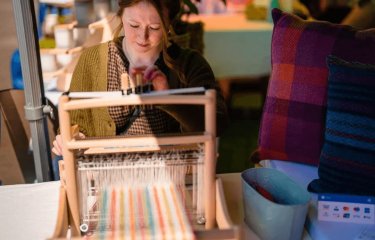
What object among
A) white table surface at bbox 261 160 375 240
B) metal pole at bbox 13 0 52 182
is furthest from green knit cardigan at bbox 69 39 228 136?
white table surface at bbox 261 160 375 240

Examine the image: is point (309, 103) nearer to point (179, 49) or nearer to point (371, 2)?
point (179, 49)

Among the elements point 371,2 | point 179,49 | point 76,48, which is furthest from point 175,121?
point 371,2

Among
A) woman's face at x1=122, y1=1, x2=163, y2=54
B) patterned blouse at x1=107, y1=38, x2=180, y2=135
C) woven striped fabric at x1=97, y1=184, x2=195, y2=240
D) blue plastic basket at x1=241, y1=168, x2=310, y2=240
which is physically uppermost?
woman's face at x1=122, y1=1, x2=163, y2=54

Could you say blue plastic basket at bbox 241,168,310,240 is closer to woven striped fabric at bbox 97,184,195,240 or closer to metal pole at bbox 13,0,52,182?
woven striped fabric at bbox 97,184,195,240

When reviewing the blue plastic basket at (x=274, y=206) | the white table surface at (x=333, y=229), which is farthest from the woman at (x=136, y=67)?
the white table surface at (x=333, y=229)

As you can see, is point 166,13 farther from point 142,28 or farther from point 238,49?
point 238,49

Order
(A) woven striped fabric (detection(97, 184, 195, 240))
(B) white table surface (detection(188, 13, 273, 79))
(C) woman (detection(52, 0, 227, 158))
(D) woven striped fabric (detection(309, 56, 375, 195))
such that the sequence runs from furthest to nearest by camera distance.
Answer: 1. (B) white table surface (detection(188, 13, 273, 79))
2. (C) woman (detection(52, 0, 227, 158))
3. (D) woven striped fabric (detection(309, 56, 375, 195))
4. (A) woven striped fabric (detection(97, 184, 195, 240))

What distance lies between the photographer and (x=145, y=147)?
917 millimetres

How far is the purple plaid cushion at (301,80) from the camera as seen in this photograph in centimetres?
123

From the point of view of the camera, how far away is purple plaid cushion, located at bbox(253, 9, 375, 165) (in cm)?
123

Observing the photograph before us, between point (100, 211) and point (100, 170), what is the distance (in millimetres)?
89

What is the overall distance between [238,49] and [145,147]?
2414 mm

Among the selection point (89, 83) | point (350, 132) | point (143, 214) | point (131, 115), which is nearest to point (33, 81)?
point (89, 83)

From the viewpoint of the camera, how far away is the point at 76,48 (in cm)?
211
